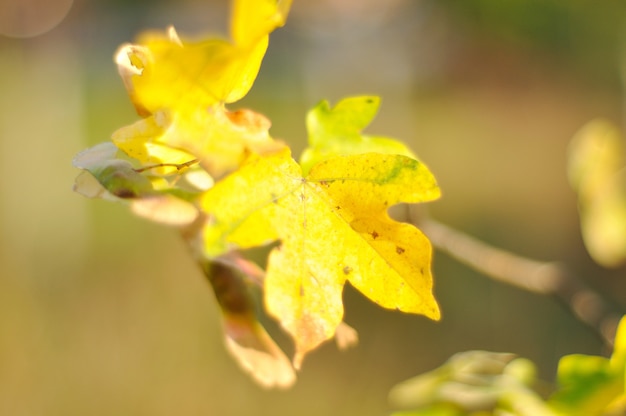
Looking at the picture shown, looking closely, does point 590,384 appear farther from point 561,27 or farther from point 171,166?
point 561,27

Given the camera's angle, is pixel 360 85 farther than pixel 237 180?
Yes

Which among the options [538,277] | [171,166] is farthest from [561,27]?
[171,166]

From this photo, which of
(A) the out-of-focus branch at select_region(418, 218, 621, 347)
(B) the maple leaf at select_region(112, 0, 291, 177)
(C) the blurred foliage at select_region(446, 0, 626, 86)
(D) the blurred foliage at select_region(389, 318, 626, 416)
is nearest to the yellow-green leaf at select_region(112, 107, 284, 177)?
(B) the maple leaf at select_region(112, 0, 291, 177)

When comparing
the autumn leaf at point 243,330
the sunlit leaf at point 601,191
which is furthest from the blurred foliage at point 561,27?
the autumn leaf at point 243,330

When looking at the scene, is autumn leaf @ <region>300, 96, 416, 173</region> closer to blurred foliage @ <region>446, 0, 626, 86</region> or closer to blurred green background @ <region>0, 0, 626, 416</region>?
blurred green background @ <region>0, 0, 626, 416</region>

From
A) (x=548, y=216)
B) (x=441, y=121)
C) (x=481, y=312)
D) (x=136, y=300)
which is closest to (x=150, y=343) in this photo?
(x=136, y=300)

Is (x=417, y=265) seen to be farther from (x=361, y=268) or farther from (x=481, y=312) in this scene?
(x=481, y=312)

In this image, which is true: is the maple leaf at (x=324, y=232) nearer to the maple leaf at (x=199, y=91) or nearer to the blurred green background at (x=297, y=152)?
the maple leaf at (x=199, y=91)
